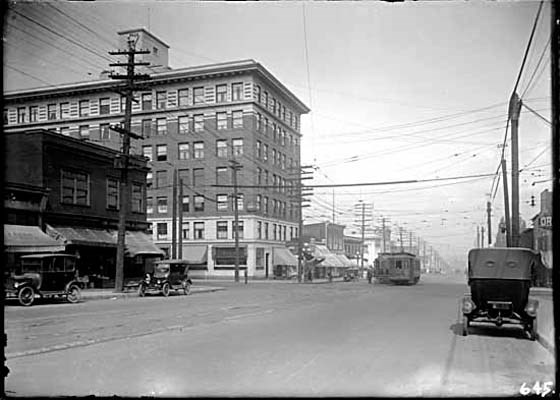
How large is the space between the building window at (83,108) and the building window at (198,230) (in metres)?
17.7

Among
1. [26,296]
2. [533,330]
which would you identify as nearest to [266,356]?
[533,330]

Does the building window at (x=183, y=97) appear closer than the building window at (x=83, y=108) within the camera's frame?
No

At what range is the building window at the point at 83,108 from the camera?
7.16 metres

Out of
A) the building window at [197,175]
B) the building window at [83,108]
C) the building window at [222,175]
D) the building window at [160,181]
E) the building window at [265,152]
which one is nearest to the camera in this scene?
the building window at [83,108]

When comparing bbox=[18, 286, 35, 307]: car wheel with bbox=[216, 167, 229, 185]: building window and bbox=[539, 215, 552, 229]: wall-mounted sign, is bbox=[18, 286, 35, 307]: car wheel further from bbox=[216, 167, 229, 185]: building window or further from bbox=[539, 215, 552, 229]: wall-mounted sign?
bbox=[539, 215, 552, 229]: wall-mounted sign

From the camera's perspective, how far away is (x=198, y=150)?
518 inches

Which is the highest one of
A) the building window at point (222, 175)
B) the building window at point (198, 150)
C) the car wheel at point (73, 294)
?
the building window at point (198, 150)

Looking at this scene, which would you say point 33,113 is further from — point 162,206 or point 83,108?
point 162,206

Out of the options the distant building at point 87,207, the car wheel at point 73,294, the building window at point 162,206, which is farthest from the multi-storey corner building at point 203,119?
the building window at point 162,206

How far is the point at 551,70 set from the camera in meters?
3.75

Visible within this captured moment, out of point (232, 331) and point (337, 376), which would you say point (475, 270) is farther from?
point (337, 376)

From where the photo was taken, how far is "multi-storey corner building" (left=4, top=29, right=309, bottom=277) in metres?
6.20

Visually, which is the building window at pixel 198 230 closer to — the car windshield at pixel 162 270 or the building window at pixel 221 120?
the car windshield at pixel 162 270

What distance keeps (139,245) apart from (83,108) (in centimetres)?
2562
